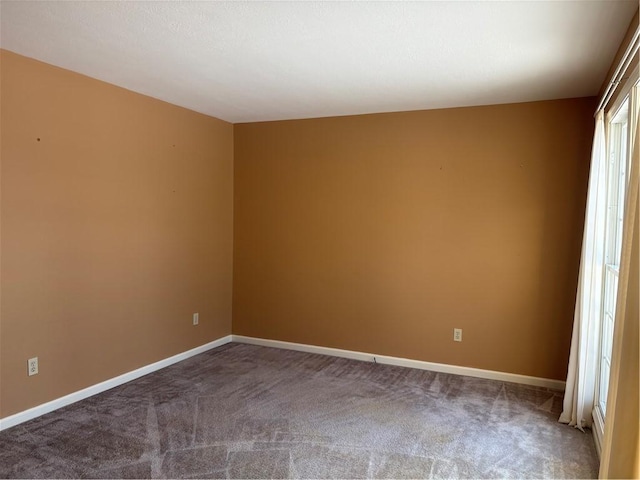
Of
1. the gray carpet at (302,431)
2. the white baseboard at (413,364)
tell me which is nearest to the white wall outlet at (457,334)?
the white baseboard at (413,364)

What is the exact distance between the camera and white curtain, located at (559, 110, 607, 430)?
291 centimetres

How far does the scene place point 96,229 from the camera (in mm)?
3436

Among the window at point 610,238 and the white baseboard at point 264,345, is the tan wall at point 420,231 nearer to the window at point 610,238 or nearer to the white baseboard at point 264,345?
the white baseboard at point 264,345

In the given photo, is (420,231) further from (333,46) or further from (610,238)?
(333,46)

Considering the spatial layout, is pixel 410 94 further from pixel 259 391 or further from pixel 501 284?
pixel 259 391

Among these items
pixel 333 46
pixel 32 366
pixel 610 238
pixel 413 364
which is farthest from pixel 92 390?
pixel 610 238

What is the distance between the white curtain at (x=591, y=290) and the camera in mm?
2908

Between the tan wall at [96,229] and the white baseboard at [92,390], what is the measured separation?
0.18 ft

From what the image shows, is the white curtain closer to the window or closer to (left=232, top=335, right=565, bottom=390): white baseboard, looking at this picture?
the window

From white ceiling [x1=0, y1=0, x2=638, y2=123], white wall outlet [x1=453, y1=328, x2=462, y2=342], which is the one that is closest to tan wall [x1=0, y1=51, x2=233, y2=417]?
white ceiling [x1=0, y1=0, x2=638, y2=123]

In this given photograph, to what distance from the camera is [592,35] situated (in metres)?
2.40

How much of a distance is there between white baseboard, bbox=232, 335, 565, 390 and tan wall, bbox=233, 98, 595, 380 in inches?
2.2

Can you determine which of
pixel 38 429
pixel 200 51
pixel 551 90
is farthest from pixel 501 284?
pixel 38 429

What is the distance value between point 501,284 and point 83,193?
3468 millimetres
